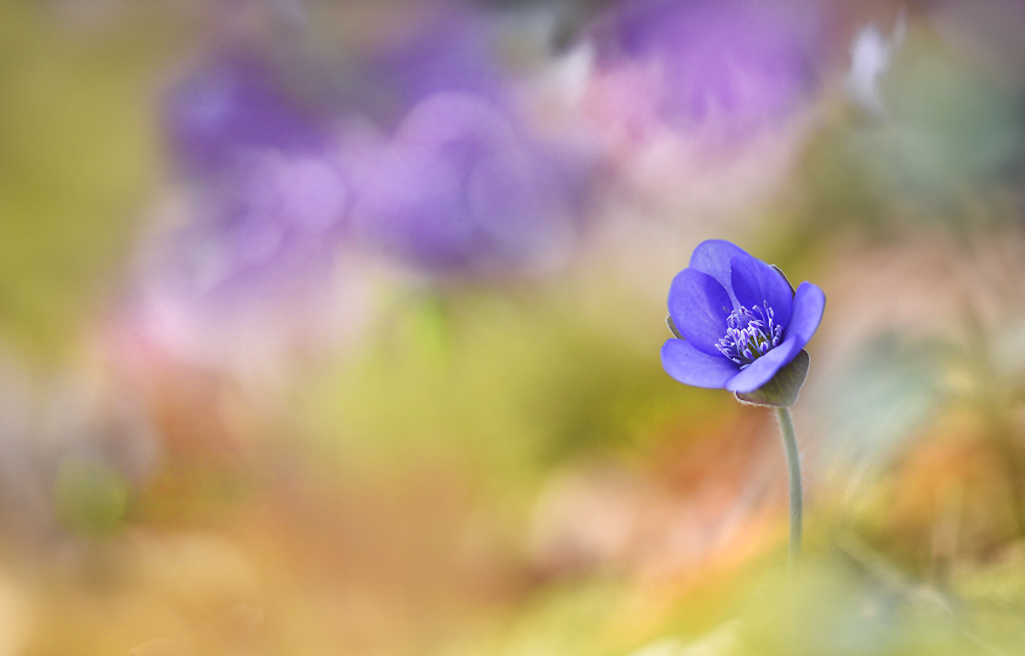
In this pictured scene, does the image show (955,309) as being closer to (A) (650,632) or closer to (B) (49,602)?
(A) (650,632)

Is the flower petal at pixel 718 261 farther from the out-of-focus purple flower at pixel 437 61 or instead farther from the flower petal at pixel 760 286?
the out-of-focus purple flower at pixel 437 61

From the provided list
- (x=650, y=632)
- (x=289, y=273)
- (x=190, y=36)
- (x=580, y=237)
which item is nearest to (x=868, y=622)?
(x=650, y=632)

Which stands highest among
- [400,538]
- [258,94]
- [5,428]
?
[258,94]

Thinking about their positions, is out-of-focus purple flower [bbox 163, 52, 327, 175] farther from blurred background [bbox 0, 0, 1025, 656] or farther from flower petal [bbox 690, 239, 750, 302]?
flower petal [bbox 690, 239, 750, 302]

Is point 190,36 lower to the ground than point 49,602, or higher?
higher

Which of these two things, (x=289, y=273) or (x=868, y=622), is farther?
(x=289, y=273)

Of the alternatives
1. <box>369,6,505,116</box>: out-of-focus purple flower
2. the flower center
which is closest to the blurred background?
<box>369,6,505,116</box>: out-of-focus purple flower

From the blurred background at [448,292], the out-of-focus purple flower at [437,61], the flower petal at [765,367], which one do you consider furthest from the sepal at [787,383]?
the out-of-focus purple flower at [437,61]

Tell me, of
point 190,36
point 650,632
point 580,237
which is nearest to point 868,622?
point 650,632
